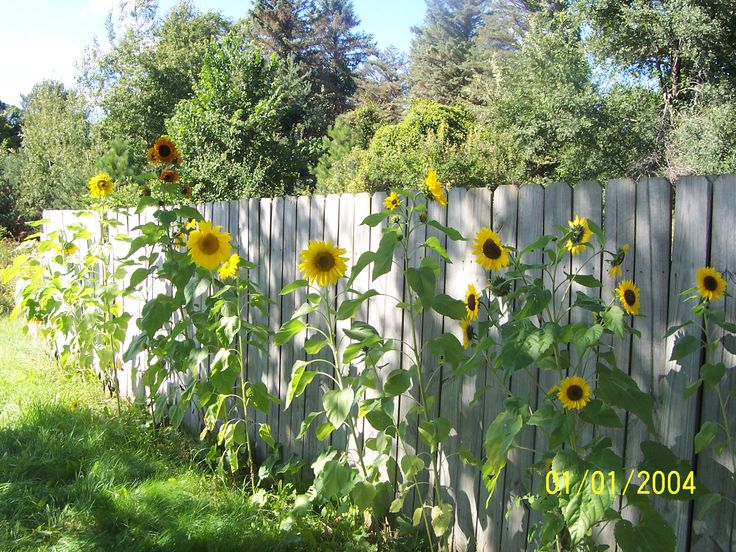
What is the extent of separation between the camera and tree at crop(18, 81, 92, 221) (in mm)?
19906

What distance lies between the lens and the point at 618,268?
2039mm

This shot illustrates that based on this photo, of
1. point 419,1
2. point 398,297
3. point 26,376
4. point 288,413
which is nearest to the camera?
point 398,297

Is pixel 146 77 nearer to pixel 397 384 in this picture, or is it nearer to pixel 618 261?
pixel 397 384

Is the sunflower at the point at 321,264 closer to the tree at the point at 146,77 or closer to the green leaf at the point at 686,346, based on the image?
the green leaf at the point at 686,346

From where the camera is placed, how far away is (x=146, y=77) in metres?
22.7

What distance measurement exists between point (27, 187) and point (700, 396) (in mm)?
23495

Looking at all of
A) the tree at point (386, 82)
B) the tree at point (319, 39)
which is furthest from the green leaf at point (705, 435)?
the tree at point (319, 39)

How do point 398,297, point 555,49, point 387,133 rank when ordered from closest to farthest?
point 398,297
point 387,133
point 555,49

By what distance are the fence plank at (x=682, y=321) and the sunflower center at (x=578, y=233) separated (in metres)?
0.32

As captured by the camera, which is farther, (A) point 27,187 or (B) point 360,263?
(A) point 27,187

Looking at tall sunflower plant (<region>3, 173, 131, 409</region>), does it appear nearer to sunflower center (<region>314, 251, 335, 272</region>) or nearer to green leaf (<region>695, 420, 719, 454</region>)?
sunflower center (<region>314, 251, 335, 272</region>)

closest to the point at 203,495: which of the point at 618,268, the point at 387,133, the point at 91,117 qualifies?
the point at 618,268

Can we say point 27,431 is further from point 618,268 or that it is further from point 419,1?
point 419,1

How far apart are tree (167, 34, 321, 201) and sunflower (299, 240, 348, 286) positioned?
11033mm
